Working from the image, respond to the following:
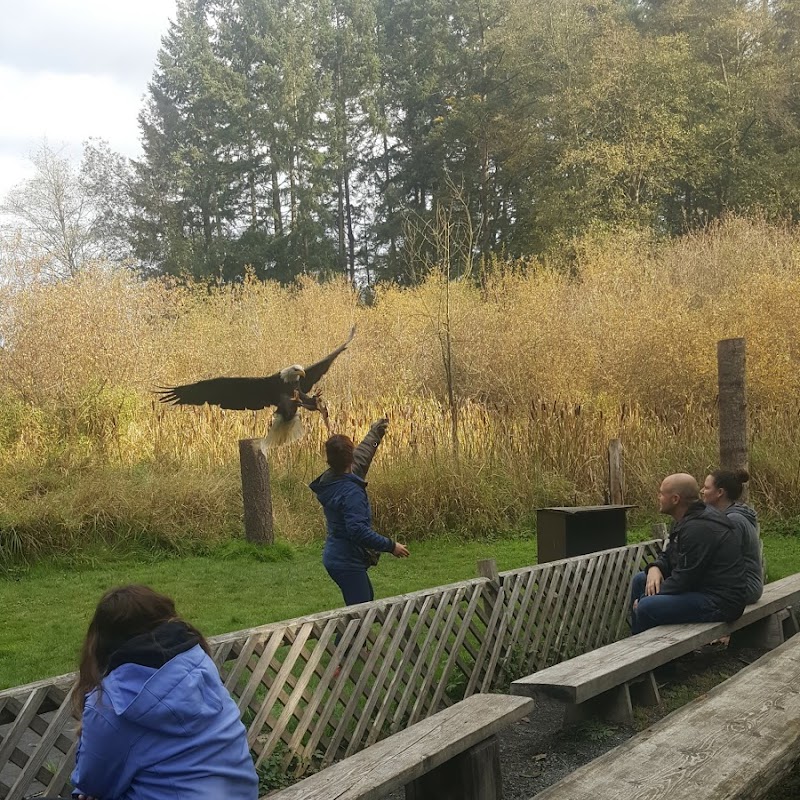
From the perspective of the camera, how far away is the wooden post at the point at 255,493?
854cm

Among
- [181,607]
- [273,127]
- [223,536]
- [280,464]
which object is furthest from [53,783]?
[273,127]

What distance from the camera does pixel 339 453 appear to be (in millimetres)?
4359

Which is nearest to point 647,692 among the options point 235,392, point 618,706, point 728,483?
point 618,706

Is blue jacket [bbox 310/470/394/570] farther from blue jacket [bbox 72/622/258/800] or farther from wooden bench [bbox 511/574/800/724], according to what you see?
blue jacket [bbox 72/622/258/800]

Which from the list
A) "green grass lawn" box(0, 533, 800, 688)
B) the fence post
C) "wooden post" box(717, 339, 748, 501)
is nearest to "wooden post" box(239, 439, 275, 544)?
"green grass lawn" box(0, 533, 800, 688)

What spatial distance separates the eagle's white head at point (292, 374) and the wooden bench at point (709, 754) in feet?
13.8

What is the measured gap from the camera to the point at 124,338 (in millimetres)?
12797

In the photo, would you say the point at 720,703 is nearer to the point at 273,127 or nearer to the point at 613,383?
the point at 613,383

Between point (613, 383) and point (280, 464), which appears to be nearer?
point (280, 464)

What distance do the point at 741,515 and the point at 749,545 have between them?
0.14 meters

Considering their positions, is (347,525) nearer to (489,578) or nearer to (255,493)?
(489,578)

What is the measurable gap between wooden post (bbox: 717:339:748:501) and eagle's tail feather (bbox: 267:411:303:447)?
3115mm

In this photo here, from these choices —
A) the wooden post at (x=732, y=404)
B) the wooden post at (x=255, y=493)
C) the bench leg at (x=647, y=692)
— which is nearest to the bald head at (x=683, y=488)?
the bench leg at (x=647, y=692)

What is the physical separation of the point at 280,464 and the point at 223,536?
157cm
